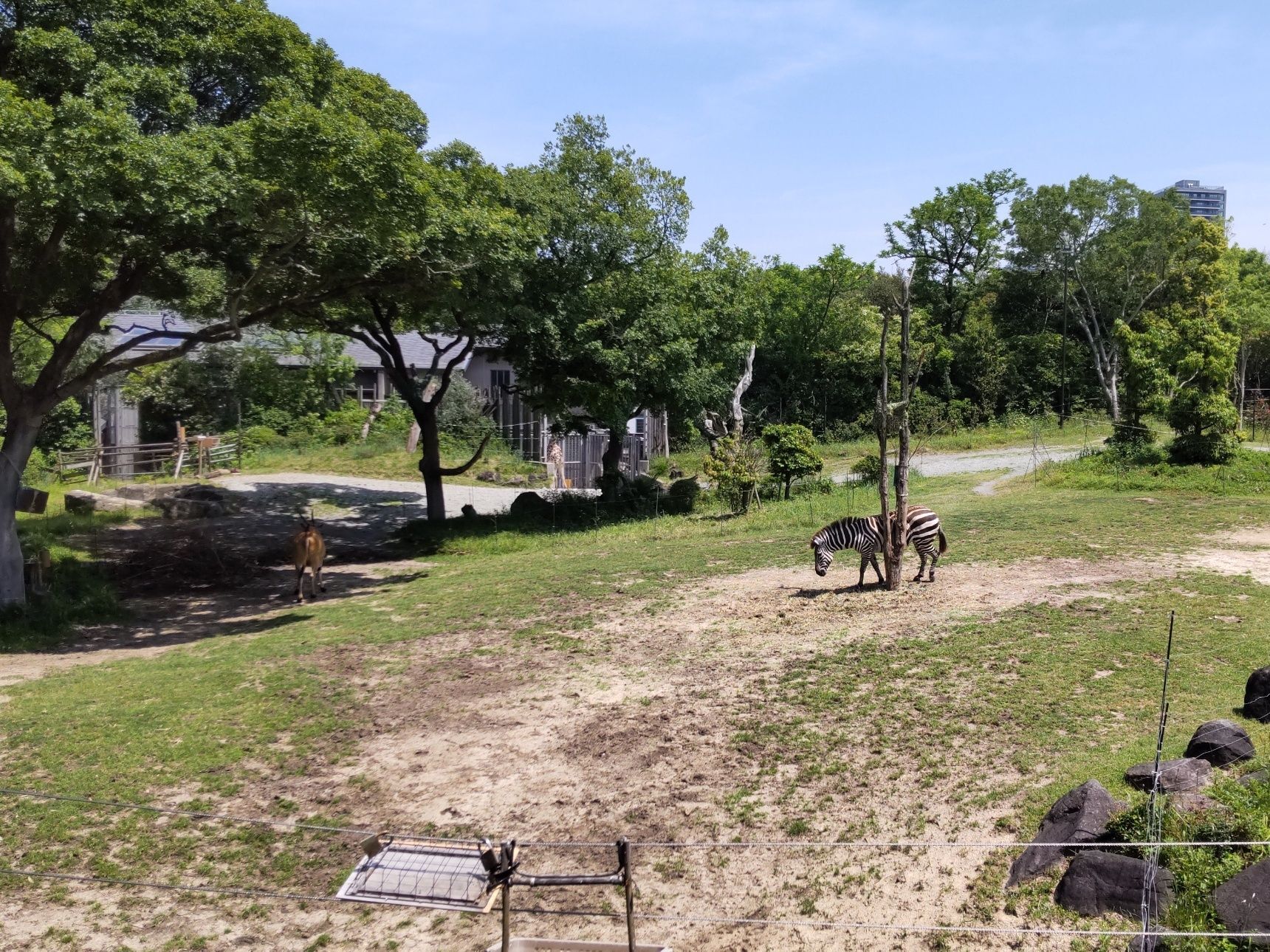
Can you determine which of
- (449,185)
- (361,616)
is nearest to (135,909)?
(361,616)

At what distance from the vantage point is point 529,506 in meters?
24.5

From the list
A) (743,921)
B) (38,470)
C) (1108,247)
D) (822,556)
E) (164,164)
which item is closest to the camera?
(743,921)

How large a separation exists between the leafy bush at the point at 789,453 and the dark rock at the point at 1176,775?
59.6 feet

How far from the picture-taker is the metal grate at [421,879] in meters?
5.05

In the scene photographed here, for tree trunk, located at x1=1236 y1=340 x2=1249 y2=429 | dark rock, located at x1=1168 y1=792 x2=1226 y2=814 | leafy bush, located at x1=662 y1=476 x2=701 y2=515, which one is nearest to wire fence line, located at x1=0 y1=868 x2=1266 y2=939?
dark rock, located at x1=1168 y1=792 x2=1226 y2=814

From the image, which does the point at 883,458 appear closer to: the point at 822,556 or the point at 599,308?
the point at 822,556

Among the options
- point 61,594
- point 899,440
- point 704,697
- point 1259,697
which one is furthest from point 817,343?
point 1259,697

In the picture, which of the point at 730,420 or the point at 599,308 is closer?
the point at 599,308

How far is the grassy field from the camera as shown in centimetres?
770

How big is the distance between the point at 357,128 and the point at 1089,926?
1274cm

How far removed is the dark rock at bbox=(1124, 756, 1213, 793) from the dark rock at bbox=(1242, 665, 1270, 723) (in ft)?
5.03

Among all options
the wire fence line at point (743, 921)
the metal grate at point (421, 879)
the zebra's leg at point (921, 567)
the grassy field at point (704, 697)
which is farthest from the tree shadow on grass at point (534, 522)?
the metal grate at point (421, 879)

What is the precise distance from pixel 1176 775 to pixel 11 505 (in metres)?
15.2

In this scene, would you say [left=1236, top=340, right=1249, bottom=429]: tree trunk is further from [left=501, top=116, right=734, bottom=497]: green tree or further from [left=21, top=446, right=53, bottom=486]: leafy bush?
[left=21, top=446, right=53, bottom=486]: leafy bush
